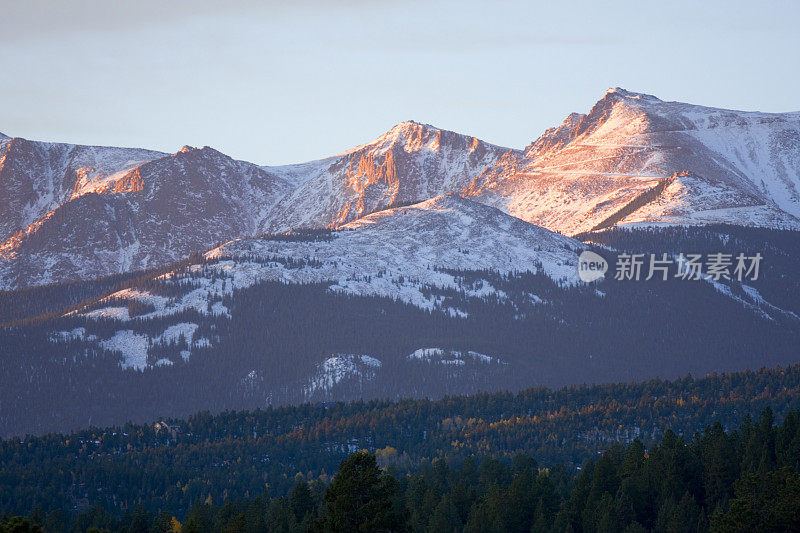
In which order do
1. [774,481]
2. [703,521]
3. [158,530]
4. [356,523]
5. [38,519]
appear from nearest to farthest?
[356,523]
[774,481]
[703,521]
[158,530]
[38,519]

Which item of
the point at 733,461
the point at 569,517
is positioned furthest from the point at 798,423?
the point at 569,517

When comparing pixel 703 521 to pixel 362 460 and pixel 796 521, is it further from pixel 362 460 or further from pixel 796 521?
pixel 362 460

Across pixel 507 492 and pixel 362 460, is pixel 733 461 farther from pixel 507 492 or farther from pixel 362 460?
pixel 362 460

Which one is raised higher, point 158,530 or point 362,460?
point 362,460

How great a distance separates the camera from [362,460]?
392 ft

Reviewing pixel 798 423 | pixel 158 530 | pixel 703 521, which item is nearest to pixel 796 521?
pixel 703 521

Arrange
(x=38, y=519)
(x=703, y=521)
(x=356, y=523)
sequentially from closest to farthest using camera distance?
(x=356, y=523)
(x=703, y=521)
(x=38, y=519)

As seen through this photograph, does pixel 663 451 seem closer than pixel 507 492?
No

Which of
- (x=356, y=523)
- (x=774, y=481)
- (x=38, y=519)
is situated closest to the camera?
(x=356, y=523)

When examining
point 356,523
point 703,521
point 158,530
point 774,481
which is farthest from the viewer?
point 158,530

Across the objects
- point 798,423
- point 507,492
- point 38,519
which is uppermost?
point 798,423

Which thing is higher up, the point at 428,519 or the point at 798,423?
the point at 798,423

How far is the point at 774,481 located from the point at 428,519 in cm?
5771

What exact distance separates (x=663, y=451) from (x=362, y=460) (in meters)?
90.3
